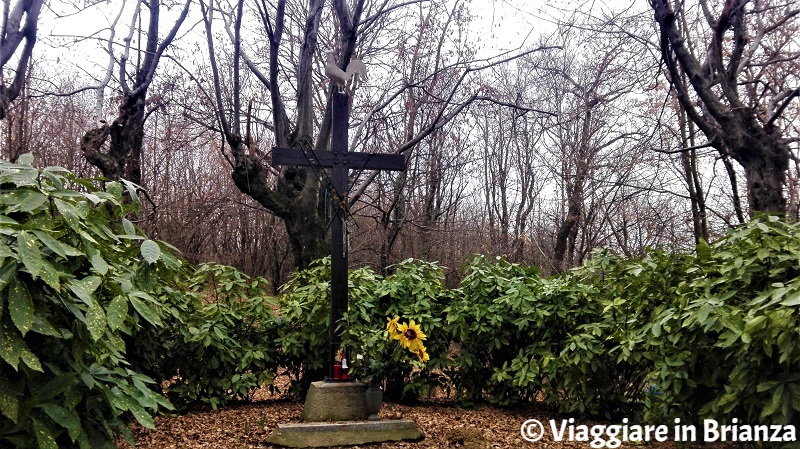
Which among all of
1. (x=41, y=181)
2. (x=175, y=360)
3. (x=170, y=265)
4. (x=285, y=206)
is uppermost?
(x=285, y=206)

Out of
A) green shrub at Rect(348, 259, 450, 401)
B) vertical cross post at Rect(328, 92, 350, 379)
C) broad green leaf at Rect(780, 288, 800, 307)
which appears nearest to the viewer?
broad green leaf at Rect(780, 288, 800, 307)

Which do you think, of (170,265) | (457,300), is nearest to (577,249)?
(457,300)

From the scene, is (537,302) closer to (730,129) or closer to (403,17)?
(730,129)

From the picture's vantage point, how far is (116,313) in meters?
2.43

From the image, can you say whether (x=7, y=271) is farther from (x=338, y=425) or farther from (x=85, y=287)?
(x=338, y=425)

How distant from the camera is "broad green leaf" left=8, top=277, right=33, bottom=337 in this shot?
2.13 m

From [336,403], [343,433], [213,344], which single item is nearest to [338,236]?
[336,403]

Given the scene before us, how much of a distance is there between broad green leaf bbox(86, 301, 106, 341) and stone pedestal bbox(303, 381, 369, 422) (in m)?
2.87

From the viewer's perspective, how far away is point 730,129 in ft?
20.7

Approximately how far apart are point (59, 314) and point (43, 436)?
473mm

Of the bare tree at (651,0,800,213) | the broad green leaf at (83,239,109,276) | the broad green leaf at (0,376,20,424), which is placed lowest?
the broad green leaf at (0,376,20,424)

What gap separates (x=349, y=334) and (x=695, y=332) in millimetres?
2791

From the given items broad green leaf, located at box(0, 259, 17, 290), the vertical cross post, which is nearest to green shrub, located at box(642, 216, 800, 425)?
the vertical cross post

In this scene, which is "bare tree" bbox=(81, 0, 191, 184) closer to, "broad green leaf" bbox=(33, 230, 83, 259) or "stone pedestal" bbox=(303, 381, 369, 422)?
"stone pedestal" bbox=(303, 381, 369, 422)
